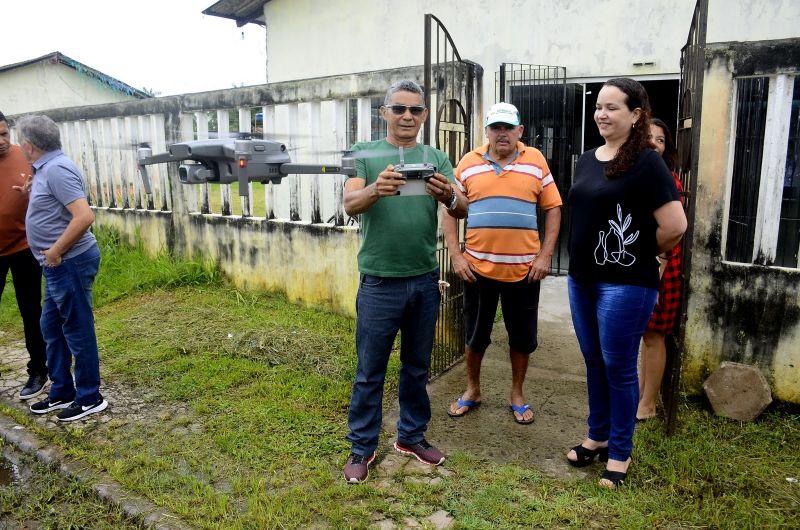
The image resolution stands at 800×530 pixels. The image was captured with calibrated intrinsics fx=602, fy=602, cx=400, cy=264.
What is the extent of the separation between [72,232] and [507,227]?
2.70 meters

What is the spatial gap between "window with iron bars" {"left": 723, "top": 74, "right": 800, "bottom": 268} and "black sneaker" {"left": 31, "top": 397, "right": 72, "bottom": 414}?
470cm

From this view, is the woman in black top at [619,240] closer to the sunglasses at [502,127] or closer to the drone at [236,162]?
the sunglasses at [502,127]

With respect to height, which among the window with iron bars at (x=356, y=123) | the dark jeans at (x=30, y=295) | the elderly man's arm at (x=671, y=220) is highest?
the window with iron bars at (x=356, y=123)

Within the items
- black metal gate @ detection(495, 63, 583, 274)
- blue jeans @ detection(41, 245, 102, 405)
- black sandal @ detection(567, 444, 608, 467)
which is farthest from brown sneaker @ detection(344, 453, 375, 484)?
black metal gate @ detection(495, 63, 583, 274)

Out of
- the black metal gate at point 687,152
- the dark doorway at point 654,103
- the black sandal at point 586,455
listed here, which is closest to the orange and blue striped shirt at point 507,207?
the black metal gate at point 687,152

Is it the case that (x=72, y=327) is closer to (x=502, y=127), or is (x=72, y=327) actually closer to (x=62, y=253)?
(x=62, y=253)

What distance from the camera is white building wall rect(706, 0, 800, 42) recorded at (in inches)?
247

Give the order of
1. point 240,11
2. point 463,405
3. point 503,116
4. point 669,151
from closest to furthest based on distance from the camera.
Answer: point 503,116 → point 669,151 → point 463,405 → point 240,11

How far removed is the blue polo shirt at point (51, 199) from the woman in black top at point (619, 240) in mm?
3113

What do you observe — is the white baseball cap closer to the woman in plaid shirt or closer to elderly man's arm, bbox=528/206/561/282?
elderly man's arm, bbox=528/206/561/282

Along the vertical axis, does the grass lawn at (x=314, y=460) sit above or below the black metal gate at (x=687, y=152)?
below

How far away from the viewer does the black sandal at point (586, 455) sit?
10.9ft

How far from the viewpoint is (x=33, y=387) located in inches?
178

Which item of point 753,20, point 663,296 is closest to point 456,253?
point 663,296
